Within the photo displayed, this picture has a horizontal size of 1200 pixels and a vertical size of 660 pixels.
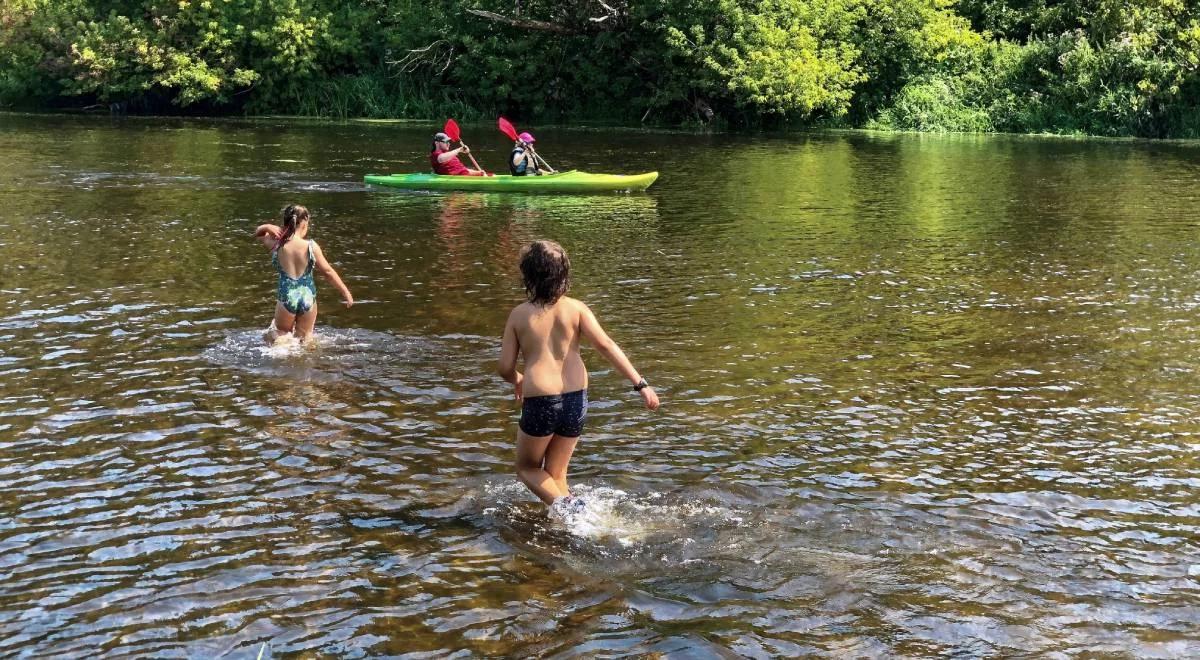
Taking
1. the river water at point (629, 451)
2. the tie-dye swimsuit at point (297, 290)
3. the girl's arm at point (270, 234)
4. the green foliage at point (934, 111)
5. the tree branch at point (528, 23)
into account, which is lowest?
the river water at point (629, 451)

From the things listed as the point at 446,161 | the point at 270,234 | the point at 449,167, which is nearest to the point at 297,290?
the point at 270,234

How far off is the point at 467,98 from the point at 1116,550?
4065 cm

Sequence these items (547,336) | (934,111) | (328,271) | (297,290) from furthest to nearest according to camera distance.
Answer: (934,111) → (297,290) → (328,271) → (547,336)

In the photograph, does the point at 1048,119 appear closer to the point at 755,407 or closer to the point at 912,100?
the point at 912,100

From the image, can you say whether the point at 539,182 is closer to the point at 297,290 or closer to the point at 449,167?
the point at 449,167

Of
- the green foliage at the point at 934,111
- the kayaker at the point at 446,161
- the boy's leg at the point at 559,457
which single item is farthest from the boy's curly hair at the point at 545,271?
the green foliage at the point at 934,111

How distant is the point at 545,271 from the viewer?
20.2 feet

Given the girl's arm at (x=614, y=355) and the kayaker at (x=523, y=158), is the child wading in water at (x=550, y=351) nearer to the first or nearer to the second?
the girl's arm at (x=614, y=355)

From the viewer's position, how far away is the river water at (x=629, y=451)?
5566 millimetres

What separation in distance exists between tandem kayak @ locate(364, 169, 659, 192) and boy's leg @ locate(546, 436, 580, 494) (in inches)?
616

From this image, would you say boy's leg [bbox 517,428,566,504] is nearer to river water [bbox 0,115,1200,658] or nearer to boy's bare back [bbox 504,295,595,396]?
river water [bbox 0,115,1200,658]

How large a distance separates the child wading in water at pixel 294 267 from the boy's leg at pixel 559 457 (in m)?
4.19

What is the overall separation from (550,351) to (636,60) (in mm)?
36965

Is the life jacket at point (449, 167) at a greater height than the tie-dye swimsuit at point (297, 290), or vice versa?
the life jacket at point (449, 167)
